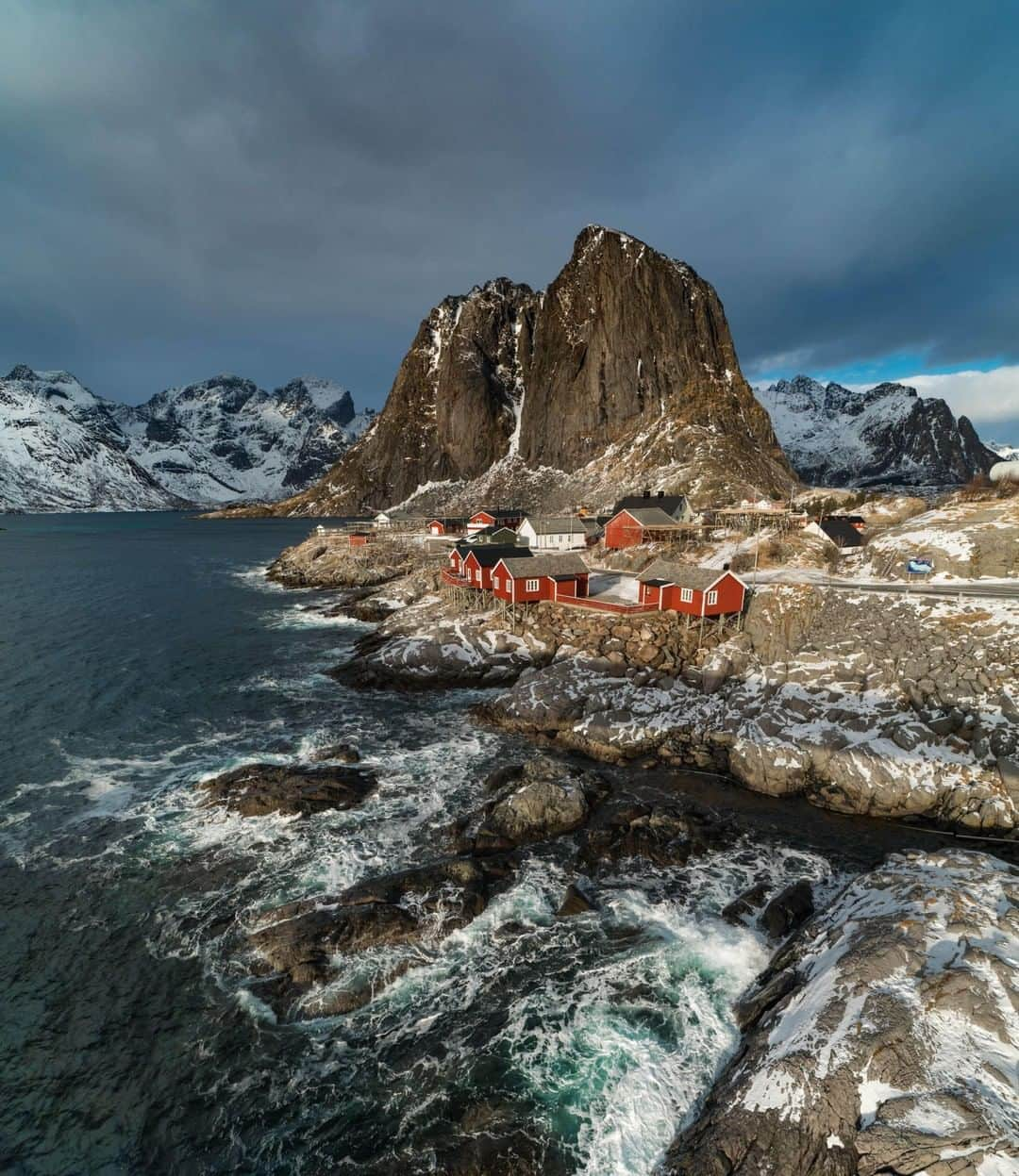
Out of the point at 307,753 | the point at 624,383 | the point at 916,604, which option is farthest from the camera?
the point at 624,383

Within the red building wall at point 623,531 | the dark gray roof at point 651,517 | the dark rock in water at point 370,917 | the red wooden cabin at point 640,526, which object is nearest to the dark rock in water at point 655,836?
the dark rock in water at point 370,917

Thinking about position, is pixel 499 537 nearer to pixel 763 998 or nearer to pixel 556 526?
pixel 556 526

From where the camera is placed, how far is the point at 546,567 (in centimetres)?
4697

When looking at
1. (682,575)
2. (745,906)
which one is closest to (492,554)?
(682,575)

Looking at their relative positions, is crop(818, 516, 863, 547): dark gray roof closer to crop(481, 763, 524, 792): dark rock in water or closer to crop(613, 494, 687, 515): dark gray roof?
crop(613, 494, 687, 515): dark gray roof

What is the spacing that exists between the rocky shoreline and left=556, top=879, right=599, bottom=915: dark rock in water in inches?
3.7

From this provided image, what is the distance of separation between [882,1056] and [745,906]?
761cm

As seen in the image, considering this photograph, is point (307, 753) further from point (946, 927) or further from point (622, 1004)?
point (946, 927)

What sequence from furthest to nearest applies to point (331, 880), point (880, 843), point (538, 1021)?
point (880, 843) < point (331, 880) < point (538, 1021)

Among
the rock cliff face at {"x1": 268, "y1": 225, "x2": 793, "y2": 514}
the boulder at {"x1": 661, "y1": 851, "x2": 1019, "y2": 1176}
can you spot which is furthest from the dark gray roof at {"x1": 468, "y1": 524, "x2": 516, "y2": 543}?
the boulder at {"x1": 661, "y1": 851, "x2": 1019, "y2": 1176}

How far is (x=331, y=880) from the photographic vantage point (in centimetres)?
1956

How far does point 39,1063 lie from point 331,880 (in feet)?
26.4

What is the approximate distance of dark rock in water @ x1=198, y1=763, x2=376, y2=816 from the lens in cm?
2406

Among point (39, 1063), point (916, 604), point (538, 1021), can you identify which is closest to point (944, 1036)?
point (538, 1021)
